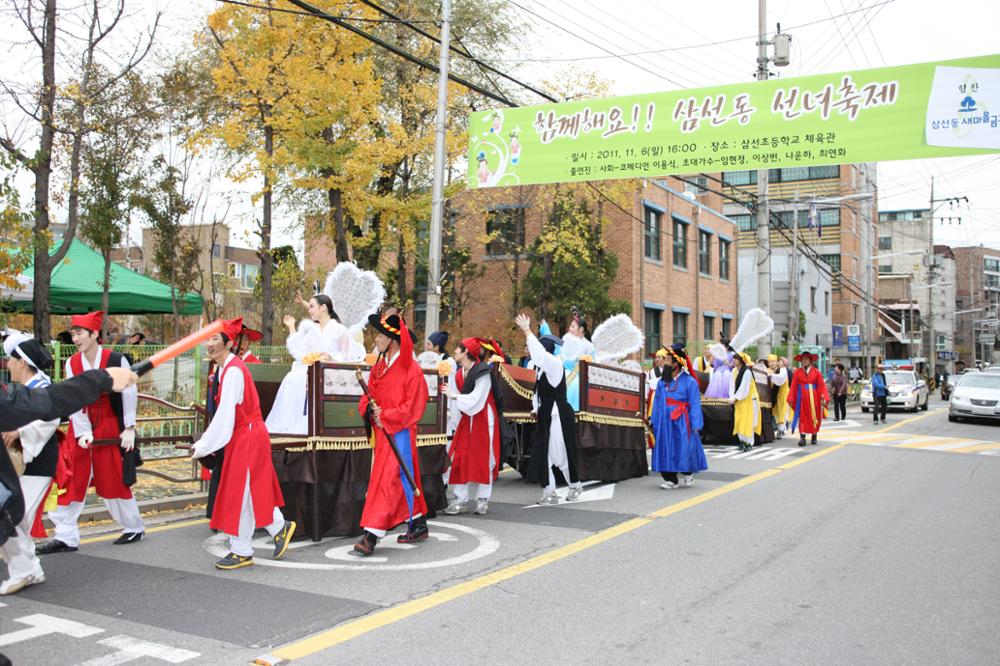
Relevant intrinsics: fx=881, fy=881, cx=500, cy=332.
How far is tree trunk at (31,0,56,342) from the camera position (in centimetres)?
1220

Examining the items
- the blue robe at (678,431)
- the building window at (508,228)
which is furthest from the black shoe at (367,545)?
the building window at (508,228)

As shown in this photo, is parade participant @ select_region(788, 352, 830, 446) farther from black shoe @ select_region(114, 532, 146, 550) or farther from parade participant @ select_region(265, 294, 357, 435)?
black shoe @ select_region(114, 532, 146, 550)

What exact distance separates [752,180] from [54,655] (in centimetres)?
5749

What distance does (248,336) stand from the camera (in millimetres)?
7117

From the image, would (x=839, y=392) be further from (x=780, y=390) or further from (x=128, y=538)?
(x=128, y=538)

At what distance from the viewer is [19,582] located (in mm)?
5582

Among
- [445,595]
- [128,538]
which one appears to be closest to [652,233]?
[128,538]

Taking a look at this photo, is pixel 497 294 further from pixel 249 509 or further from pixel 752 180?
pixel 752 180

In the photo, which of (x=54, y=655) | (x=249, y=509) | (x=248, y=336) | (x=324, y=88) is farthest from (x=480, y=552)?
(x=324, y=88)

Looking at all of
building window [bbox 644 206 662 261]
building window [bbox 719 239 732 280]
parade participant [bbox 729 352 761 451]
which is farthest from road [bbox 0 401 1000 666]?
building window [bbox 719 239 732 280]

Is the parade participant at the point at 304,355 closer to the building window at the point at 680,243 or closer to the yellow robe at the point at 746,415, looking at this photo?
the yellow robe at the point at 746,415

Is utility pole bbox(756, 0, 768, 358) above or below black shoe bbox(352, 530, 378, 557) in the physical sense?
above

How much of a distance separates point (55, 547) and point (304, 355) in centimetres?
245

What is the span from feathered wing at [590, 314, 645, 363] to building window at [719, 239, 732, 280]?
25665mm
